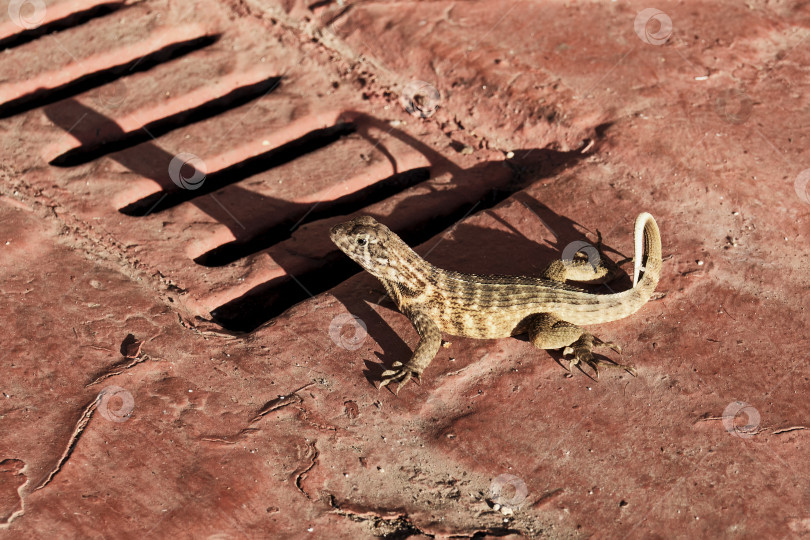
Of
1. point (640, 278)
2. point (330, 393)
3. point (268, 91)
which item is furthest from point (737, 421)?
point (268, 91)

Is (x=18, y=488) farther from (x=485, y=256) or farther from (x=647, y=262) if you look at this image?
(x=647, y=262)

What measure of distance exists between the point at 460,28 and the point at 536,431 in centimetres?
508

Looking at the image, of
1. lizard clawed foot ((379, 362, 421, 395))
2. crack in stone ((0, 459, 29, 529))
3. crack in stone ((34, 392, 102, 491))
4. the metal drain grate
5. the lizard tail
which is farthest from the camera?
the metal drain grate

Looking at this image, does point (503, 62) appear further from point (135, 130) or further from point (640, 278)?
point (135, 130)

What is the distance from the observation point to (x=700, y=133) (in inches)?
274

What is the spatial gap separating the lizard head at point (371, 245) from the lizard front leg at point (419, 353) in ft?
1.34

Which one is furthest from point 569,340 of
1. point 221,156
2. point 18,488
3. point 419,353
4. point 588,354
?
point 221,156

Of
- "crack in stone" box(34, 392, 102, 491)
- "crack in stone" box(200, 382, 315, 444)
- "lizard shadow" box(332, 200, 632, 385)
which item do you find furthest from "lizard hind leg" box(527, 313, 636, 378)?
"crack in stone" box(34, 392, 102, 491)

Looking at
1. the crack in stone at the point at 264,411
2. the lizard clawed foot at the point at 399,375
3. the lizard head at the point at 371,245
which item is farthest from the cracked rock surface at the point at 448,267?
the lizard head at the point at 371,245

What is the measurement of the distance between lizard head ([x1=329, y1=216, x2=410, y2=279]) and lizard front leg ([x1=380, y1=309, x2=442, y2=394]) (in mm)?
408

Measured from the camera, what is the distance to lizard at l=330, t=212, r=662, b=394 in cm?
530

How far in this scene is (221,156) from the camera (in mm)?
7133

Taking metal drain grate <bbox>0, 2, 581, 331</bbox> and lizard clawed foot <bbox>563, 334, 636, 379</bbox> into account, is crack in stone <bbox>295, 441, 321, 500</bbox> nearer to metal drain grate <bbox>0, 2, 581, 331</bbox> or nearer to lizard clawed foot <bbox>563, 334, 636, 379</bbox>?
metal drain grate <bbox>0, 2, 581, 331</bbox>

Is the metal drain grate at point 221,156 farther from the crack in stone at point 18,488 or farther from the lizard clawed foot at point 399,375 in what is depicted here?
the crack in stone at point 18,488
